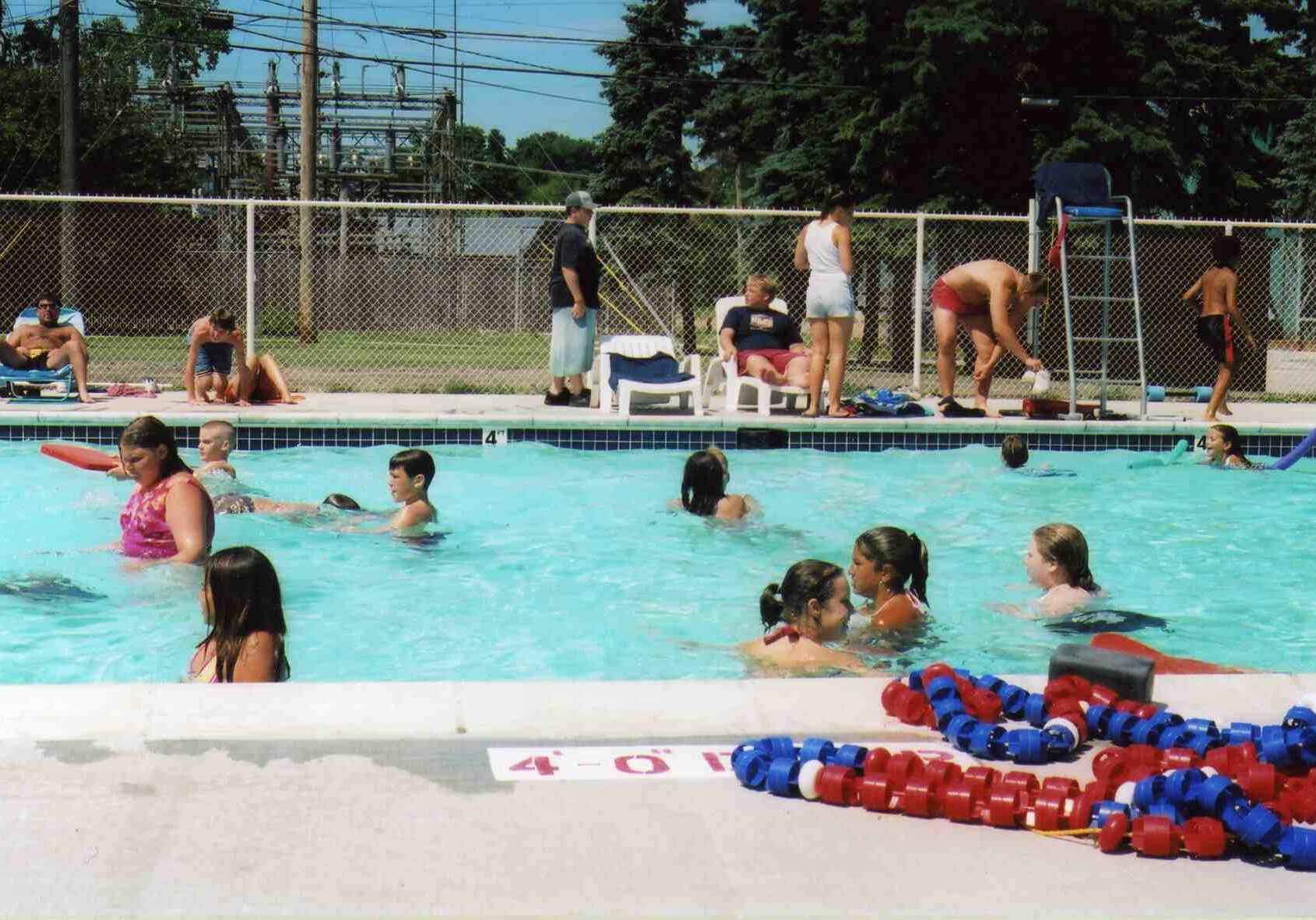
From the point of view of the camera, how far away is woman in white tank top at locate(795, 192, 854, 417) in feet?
40.0

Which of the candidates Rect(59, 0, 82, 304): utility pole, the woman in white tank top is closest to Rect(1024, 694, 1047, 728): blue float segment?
the woman in white tank top

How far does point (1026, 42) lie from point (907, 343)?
14.1 ft

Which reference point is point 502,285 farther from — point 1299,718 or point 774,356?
point 1299,718

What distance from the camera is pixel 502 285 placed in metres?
30.2

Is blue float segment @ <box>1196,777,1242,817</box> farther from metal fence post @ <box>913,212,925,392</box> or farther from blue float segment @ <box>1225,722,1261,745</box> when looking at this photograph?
metal fence post @ <box>913,212,925,392</box>

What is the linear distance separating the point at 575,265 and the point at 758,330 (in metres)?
1.74

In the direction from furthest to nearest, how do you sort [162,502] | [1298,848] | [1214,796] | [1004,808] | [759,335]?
[759,335] → [162,502] → [1004,808] → [1214,796] → [1298,848]

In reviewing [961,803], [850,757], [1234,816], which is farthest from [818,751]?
[1234,816]

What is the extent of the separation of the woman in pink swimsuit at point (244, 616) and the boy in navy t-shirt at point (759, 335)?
9052mm

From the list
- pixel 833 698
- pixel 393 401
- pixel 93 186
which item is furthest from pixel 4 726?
pixel 93 186

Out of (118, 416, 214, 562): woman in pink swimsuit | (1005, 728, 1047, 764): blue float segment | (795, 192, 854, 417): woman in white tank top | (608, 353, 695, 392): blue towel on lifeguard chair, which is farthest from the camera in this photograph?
(608, 353, 695, 392): blue towel on lifeguard chair

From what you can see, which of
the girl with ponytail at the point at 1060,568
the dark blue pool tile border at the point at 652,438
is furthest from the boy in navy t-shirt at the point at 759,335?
the girl with ponytail at the point at 1060,568

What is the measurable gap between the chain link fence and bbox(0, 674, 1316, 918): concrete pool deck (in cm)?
1026

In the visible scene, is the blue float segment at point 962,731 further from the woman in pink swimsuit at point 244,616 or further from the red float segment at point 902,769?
the woman in pink swimsuit at point 244,616
